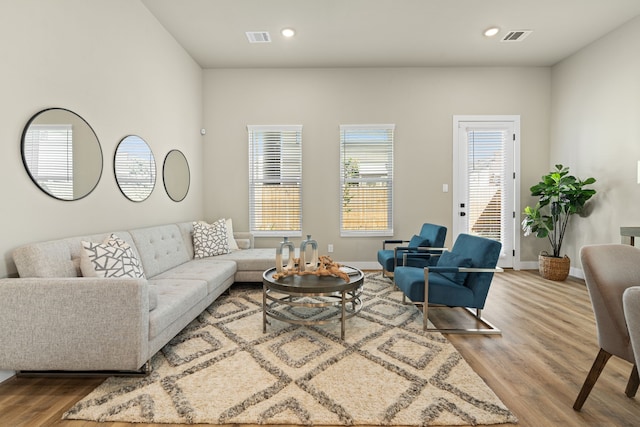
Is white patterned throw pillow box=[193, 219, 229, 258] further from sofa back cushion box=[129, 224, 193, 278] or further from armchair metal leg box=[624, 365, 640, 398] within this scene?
armchair metal leg box=[624, 365, 640, 398]

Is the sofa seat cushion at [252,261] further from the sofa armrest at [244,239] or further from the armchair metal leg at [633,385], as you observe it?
the armchair metal leg at [633,385]

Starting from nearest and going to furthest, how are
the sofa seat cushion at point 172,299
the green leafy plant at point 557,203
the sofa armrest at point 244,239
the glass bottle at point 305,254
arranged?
the sofa seat cushion at point 172,299 < the glass bottle at point 305,254 < the green leafy plant at point 557,203 < the sofa armrest at point 244,239

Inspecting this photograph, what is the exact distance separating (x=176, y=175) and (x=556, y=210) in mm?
5586

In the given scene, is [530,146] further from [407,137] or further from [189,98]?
[189,98]

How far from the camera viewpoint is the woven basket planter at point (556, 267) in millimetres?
4500

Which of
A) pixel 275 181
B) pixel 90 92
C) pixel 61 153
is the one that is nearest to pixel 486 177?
pixel 275 181

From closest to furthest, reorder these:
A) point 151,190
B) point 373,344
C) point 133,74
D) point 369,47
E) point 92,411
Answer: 1. point 92,411
2. point 373,344
3. point 133,74
4. point 151,190
5. point 369,47

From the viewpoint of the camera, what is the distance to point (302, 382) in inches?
77.0

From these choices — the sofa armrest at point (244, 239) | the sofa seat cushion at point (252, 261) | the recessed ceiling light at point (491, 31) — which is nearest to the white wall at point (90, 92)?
the sofa armrest at point (244, 239)

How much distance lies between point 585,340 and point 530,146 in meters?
3.65

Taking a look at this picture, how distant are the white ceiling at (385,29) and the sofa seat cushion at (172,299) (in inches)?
122

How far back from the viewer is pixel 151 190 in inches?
147

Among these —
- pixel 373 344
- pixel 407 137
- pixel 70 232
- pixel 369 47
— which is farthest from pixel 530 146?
pixel 70 232

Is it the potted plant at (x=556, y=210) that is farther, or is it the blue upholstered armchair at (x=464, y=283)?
the potted plant at (x=556, y=210)
